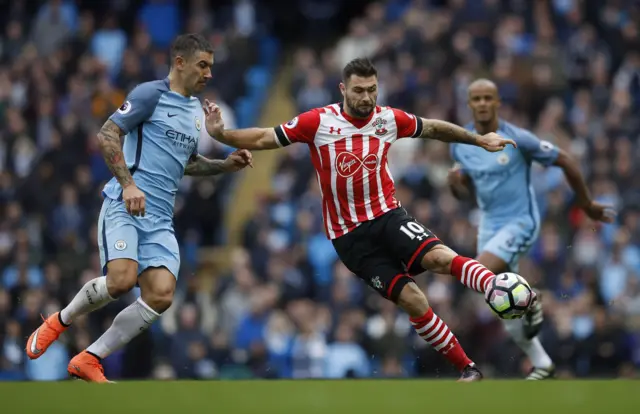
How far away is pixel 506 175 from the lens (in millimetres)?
10570

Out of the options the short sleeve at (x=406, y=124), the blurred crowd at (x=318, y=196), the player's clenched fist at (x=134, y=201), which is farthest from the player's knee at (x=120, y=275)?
the blurred crowd at (x=318, y=196)

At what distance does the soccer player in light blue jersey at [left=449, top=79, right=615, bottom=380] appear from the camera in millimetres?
10391

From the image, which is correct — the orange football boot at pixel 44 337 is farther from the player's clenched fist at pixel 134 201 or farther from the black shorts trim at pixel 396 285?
the black shorts trim at pixel 396 285

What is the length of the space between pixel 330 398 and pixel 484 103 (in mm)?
4312

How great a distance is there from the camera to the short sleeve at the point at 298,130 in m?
8.71

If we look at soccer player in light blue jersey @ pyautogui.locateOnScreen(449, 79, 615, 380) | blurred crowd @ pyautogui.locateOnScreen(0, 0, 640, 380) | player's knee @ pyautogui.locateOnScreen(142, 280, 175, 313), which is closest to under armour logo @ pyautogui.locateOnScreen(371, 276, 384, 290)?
player's knee @ pyautogui.locateOnScreen(142, 280, 175, 313)

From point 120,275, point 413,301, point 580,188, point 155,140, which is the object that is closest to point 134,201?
point 120,275

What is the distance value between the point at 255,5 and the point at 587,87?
235 inches

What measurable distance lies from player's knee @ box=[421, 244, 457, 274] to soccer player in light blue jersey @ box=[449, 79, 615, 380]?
1.78 meters

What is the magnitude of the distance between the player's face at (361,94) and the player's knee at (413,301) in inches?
52.2

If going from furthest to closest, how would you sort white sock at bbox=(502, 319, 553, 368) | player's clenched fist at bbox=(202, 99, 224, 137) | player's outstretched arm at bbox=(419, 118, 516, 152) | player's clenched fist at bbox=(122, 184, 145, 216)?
1. white sock at bbox=(502, 319, 553, 368)
2. player's outstretched arm at bbox=(419, 118, 516, 152)
3. player's clenched fist at bbox=(202, 99, 224, 137)
4. player's clenched fist at bbox=(122, 184, 145, 216)

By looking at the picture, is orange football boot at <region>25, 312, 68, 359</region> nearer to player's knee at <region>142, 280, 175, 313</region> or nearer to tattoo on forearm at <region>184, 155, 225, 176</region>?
player's knee at <region>142, 280, 175, 313</region>

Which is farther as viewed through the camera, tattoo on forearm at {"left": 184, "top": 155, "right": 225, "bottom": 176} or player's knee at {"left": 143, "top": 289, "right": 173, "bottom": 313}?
tattoo on forearm at {"left": 184, "top": 155, "right": 225, "bottom": 176}

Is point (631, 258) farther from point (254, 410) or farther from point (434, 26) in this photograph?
point (254, 410)
